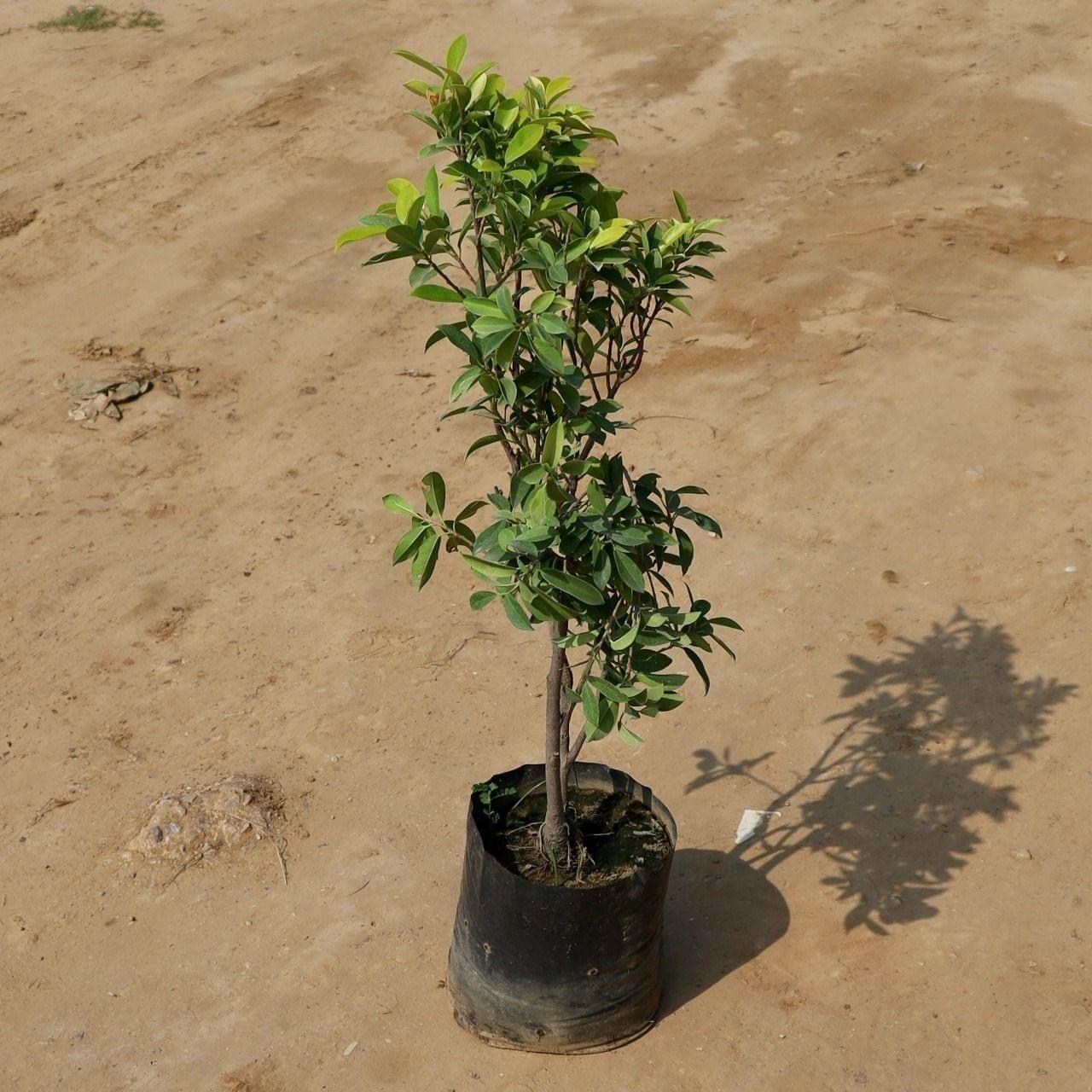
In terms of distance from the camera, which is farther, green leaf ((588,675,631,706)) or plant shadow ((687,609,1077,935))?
plant shadow ((687,609,1077,935))

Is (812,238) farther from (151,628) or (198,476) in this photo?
(151,628)

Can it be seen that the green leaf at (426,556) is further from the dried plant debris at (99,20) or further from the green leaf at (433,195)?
the dried plant debris at (99,20)

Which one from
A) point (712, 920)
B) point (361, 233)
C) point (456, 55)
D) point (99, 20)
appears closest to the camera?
point (361, 233)

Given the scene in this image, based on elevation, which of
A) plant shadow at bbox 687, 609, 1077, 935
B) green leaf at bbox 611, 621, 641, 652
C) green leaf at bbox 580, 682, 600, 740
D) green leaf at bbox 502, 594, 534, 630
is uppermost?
green leaf at bbox 502, 594, 534, 630

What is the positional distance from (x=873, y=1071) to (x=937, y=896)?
2.21ft

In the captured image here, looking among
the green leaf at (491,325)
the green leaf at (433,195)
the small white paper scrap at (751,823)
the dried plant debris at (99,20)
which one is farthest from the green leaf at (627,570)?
the dried plant debris at (99,20)

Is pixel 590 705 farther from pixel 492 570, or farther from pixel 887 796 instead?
pixel 887 796

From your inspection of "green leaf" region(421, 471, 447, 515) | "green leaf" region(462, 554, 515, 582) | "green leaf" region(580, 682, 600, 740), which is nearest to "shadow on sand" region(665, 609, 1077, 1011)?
"green leaf" region(580, 682, 600, 740)

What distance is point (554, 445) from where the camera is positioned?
9.64 feet

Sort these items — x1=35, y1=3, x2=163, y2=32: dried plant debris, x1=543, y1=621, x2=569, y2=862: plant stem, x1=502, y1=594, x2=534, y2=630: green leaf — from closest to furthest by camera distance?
x1=502, y1=594, x2=534, y2=630: green leaf, x1=543, y1=621, x2=569, y2=862: plant stem, x1=35, y1=3, x2=163, y2=32: dried plant debris

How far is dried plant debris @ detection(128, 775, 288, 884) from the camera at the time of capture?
440cm

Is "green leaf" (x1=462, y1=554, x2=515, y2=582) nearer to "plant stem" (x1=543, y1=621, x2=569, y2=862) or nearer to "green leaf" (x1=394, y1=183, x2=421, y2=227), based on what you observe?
"plant stem" (x1=543, y1=621, x2=569, y2=862)

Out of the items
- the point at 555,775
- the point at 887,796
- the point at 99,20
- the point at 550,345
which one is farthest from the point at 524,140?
the point at 99,20

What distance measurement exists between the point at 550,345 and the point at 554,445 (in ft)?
0.82
